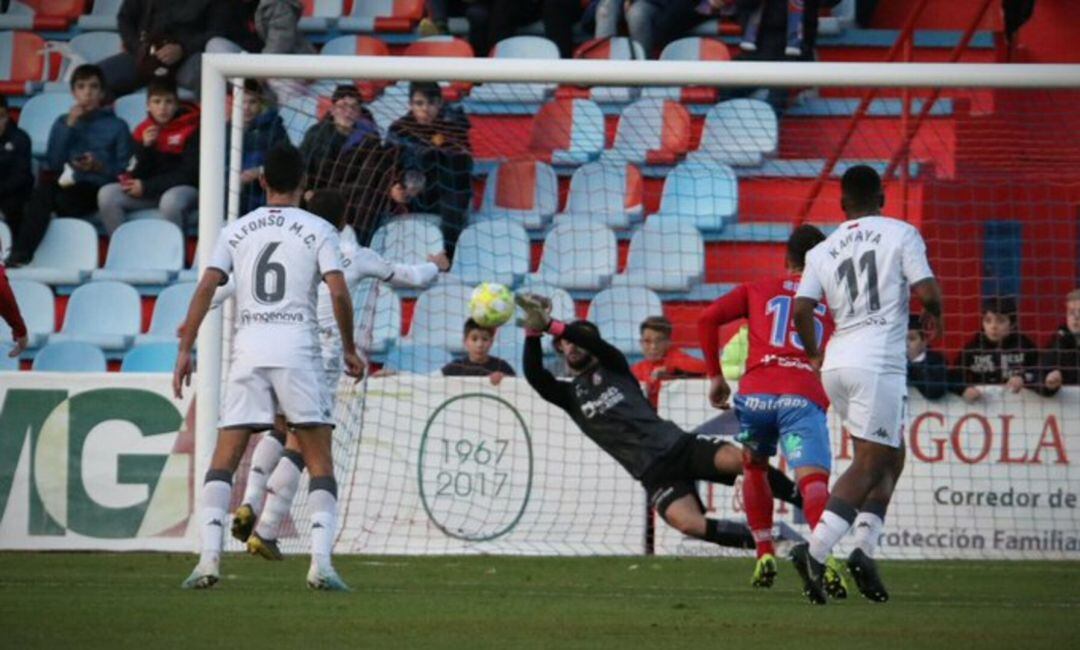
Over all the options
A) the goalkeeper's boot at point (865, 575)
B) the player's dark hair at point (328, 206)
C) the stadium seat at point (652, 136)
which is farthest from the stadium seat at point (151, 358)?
the goalkeeper's boot at point (865, 575)

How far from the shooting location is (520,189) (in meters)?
15.8

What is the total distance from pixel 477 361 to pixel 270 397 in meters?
4.77

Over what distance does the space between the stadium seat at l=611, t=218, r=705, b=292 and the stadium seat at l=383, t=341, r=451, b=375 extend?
1372mm

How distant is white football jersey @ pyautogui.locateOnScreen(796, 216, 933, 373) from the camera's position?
9.20 metres

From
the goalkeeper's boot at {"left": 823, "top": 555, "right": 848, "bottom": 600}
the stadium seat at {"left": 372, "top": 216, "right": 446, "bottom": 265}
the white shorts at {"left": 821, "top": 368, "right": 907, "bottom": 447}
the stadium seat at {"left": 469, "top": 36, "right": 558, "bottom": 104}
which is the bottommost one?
the goalkeeper's boot at {"left": 823, "top": 555, "right": 848, "bottom": 600}

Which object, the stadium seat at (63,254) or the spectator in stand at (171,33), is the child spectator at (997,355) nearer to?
the stadium seat at (63,254)

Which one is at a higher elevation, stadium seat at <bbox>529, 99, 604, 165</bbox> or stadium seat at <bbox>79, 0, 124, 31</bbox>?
stadium seat at <bbox>79, 0, 124, 31</bbox>

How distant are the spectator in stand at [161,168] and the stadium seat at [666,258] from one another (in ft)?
12.1

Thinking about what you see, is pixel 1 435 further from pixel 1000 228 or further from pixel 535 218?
pixel 1000 228

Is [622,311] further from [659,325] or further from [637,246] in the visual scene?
[659,325]

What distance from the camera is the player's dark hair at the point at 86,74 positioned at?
17125 millimetres

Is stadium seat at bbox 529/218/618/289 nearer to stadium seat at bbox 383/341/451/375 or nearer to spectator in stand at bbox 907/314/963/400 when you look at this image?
stadium seat at bbox 383/341/451/375

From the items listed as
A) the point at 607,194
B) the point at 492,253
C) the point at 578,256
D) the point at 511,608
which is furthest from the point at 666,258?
the point at 511,608

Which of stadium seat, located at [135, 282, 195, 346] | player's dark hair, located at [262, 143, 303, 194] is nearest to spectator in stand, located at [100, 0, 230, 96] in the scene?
stadium seat, located at [135, 282, 195, 346]
